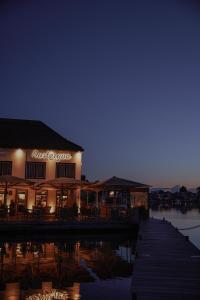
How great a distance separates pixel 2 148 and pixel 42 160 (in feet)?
10.3

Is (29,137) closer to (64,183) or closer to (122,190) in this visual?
(64,183)

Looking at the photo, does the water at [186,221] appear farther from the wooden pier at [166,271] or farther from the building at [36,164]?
the wooden pier at [166,271]

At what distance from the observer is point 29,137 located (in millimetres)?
34812

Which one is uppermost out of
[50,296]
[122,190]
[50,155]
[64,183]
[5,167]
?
[50,155]

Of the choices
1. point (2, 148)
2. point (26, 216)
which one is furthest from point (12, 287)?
point (2, 148)

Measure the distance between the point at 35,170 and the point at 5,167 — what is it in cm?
226

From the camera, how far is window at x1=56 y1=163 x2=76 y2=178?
111 feet

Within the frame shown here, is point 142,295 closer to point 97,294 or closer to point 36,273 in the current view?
point 97,294

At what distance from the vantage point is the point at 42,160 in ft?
110

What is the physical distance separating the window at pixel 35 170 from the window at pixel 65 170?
1110mm

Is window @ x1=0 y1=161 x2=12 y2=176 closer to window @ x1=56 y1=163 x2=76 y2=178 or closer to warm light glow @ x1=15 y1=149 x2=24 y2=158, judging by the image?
warm light glow @ x1=15 y1=149 x2=24 y2=158

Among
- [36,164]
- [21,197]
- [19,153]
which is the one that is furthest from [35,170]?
[21,197]

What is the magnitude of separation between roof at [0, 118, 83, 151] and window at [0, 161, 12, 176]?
1.28 m

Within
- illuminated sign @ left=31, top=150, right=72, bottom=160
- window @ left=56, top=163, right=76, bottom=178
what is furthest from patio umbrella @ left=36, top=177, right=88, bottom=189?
illuminated sign @ left=31, top=150, right=72, bottom=160
